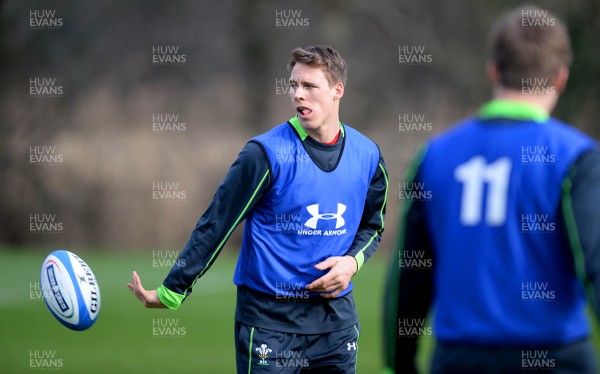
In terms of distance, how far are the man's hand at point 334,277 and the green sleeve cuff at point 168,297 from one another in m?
0.63

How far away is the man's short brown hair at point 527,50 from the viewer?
2.85 metres

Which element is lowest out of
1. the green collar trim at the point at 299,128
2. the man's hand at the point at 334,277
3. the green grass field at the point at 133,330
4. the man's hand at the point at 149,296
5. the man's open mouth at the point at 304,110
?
the green grass field at the point at 133,330

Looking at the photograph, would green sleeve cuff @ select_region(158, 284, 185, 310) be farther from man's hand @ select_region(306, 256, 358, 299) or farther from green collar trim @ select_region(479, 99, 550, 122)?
green collar trim @ select_region(479, 99, 550, 122)

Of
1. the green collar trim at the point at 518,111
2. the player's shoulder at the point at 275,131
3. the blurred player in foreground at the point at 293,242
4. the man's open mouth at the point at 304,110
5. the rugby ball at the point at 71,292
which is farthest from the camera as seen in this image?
the rugby ball at the point at 71,292

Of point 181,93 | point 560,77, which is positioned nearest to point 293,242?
point 560,77

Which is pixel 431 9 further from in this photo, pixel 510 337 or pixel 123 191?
pixel 510 337

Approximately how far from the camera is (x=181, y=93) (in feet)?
76.8

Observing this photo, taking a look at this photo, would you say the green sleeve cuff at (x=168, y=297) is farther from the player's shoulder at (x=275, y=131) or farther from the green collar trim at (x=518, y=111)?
the green collar trim at (x=518, y=111)

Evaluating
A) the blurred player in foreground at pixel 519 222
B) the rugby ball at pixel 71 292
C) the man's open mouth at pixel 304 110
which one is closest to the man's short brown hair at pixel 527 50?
the blurred player in foreground at pixel 519 222

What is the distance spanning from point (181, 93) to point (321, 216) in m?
19.0

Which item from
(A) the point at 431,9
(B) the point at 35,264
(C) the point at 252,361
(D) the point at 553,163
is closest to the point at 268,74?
(A) the point at 431,9

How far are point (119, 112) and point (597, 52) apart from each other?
403 inches

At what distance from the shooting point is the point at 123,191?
19141 mm

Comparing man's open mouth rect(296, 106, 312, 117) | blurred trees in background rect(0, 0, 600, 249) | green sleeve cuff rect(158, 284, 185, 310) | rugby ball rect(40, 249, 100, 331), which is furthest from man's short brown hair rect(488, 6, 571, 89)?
blurred trees in background rect(0, 0, 600, 249)
